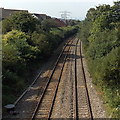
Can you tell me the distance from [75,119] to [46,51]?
941 inches

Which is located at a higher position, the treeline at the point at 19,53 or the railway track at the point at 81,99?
the treeline at the point at 19,53

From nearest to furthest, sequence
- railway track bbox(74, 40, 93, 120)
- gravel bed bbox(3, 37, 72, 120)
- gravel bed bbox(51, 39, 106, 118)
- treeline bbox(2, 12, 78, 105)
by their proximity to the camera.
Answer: gravel bed bbox(3, 37, 72, 120)
railway track bbox(74, 40, 93, 120)
gravel bed bbox(51, 39, 106, 118)
treeline bbox(2, 12, 78, 105)

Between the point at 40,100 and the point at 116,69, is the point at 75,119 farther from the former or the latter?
the point at 116,69

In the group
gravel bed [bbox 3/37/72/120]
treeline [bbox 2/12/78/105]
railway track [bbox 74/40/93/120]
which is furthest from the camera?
treeline [bbox 2/12/78/105]

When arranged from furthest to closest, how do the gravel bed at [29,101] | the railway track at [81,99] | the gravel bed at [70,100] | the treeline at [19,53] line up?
1. the treeline at [19,53]
2. the gravel bed at [70,100]
3. the railway track at [81,99]
4. the gravel bed at [29,101]

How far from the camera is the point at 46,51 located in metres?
39.1

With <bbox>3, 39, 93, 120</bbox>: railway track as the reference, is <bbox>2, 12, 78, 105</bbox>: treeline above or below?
above

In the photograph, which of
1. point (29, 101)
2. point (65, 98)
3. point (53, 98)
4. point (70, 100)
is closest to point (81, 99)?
point (70, 100)

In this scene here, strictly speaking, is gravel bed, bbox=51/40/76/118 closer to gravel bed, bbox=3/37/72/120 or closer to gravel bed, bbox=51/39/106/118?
gravel bed, bbox=51/39/106/118

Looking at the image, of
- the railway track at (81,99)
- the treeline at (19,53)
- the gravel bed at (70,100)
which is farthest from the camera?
the treeline at (19,53)

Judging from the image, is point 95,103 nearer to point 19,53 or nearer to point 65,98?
point 65,98

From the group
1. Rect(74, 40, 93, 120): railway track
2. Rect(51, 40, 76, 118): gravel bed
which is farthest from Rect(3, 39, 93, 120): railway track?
Rect(51, 40, 76, 118): gravel bed

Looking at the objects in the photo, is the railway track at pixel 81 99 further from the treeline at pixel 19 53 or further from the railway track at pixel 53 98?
the treeline at pixel 19 53

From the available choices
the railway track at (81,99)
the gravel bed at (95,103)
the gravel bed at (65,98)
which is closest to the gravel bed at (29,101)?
the gravel bed at (65,98)
